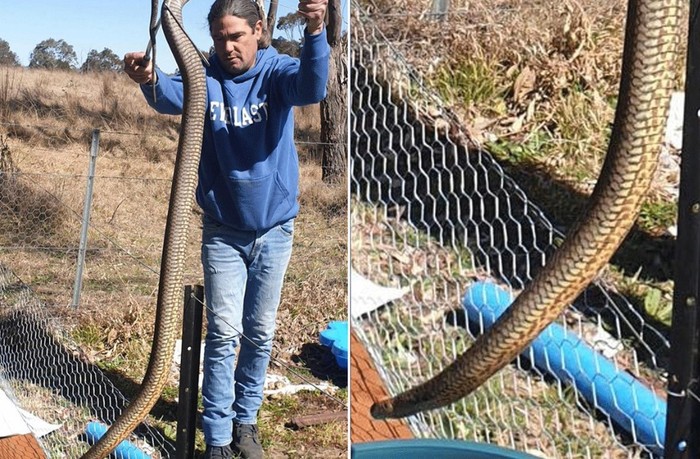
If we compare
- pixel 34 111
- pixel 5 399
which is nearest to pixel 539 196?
pixel 5 399

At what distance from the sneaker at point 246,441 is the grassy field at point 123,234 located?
67 millimetres

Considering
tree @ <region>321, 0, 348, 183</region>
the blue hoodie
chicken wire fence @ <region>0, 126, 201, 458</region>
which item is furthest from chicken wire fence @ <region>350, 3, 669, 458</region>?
chicken wire fence @ <region>0, 126, 201, 458</region>

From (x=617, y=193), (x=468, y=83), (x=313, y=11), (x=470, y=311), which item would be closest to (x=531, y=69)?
(x=468, y=83)

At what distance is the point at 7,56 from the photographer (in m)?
5.16

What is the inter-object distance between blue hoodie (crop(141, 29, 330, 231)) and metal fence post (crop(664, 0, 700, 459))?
0.92 meters

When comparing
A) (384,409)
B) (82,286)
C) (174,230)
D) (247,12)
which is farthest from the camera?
(82,286)

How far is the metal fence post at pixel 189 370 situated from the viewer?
2318 millimetres

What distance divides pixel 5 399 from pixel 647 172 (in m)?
3.06

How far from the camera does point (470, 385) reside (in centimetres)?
154

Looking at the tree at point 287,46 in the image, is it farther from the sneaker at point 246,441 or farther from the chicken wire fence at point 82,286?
the sneaker at point 246,441

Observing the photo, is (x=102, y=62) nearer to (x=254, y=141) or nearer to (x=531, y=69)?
(x=531, y=69)

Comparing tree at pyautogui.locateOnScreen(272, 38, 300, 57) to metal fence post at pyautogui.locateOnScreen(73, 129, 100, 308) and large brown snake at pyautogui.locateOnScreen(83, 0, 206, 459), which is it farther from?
metal fence post at pyautogui.locateOnScreen(73, 129, 100, 308)

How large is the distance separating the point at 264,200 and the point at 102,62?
6.52 ft

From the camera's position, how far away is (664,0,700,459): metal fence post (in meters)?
1.28
